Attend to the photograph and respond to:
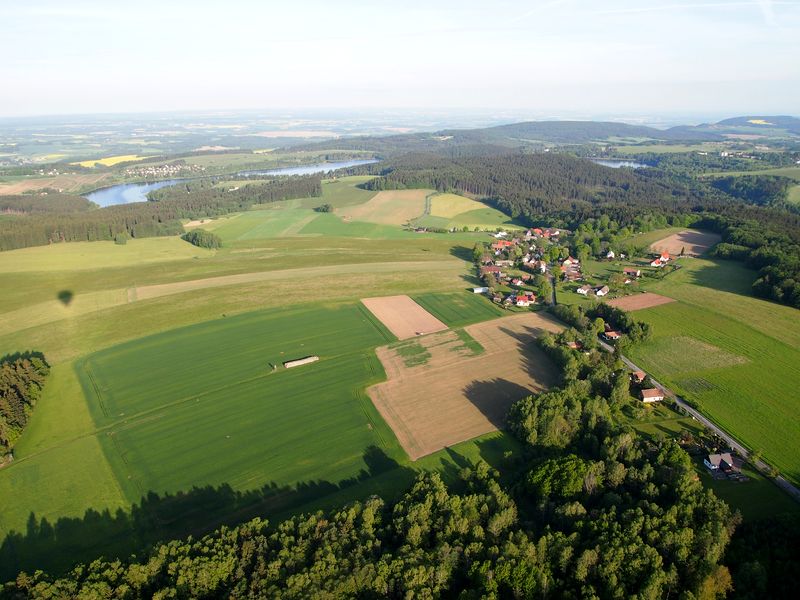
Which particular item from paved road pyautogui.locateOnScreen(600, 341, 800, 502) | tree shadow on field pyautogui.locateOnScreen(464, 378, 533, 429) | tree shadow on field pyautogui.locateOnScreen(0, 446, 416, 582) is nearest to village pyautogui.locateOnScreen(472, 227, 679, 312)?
paved road pyautogui.locateOnScreen(600, 341, 800, 502)

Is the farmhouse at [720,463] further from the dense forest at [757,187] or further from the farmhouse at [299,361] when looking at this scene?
the dense forest at [757,187]

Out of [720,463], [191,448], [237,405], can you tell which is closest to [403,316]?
[237,405]

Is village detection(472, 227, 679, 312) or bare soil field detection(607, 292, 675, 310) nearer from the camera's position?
bare soil field detection(607, 292, 675, 310)

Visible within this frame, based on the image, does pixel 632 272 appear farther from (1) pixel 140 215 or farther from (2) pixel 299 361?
(1) pixel 140 215

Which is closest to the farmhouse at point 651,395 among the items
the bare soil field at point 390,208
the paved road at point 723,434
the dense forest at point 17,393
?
the paved road at point 723,434

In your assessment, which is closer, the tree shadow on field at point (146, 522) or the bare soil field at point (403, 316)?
the tree shadow on field at point (146, 522)

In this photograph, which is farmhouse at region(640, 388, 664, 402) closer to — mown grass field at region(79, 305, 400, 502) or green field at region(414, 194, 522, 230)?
mown grass field at region(79, 305, 400, 502)
